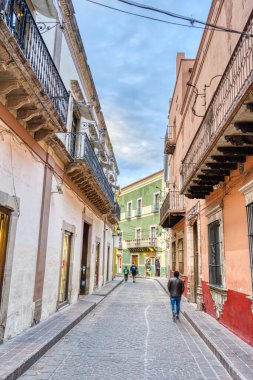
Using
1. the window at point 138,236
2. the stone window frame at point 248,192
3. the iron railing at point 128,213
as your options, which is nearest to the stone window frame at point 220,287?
the stone window frame at point 248,192

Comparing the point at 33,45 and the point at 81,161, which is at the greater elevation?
the point at 33,45

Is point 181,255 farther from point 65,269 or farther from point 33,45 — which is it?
point 33,45

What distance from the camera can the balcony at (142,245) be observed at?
34.8 m

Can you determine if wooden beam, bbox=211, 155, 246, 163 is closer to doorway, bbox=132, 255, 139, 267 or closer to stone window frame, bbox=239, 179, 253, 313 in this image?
stone window frame, bbox=239, 179, 253, 313

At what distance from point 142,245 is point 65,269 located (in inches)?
1020

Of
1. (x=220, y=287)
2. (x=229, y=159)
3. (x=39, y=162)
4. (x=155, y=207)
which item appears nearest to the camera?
(x=229, y=159)

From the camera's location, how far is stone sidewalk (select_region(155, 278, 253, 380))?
477 cm

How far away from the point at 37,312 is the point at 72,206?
435 cm

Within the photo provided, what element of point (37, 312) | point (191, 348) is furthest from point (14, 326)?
point (191, 348)

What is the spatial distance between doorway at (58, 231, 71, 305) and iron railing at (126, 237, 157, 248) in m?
24.2

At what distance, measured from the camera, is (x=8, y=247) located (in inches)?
237

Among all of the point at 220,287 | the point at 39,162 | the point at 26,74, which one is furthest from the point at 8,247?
the point at 220,287

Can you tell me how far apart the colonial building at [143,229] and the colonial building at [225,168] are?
21.8 m

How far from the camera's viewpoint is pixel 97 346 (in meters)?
6.37
